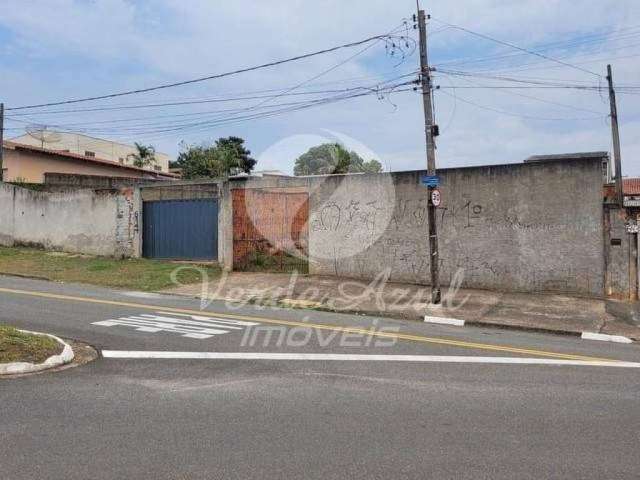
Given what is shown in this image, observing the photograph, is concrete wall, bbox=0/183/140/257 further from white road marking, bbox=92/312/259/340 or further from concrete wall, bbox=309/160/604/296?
white road marking, bbox=92/312/259/340

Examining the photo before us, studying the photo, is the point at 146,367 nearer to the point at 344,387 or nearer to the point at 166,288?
the point at 344,387

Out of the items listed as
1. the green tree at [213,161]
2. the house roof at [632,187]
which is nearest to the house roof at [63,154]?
the green tree at [213,161]

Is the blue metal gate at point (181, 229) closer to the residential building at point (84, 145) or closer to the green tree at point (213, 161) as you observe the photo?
the green tree at point (213, 161)

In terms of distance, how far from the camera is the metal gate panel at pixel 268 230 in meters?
17.7

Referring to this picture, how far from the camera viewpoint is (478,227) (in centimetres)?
1472

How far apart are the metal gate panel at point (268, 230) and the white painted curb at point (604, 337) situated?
8.90 meters

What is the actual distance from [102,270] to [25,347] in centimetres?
1144

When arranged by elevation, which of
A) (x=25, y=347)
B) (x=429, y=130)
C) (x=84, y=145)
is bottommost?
(x=25, y=347)

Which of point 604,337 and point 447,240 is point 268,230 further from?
point 604,337

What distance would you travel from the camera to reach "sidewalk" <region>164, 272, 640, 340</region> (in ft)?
37.0

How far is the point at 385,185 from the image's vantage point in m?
16.0

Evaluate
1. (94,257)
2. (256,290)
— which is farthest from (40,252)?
(256,290)

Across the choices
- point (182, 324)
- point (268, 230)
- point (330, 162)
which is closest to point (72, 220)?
point (268, 230)

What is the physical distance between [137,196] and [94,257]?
9.22 feet
